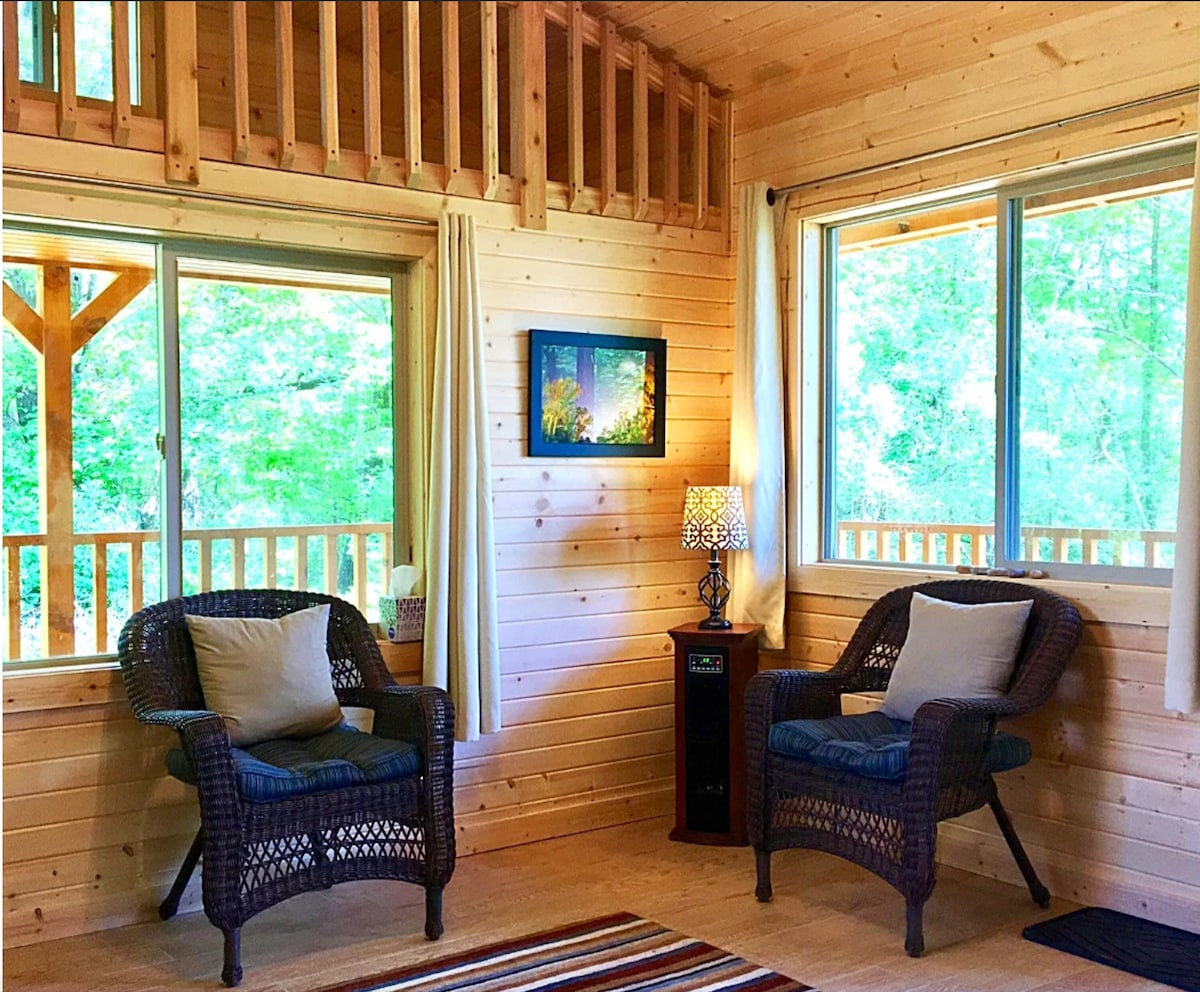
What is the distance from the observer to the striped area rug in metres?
3.04

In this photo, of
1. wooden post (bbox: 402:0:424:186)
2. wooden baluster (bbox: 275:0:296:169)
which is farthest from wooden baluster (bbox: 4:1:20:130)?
wooden post (bbox: 402:0:424:186)

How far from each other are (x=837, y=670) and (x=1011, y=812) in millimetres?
694

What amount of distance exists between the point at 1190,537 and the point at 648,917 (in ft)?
5.98

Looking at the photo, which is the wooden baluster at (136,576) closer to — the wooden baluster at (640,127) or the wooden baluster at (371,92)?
the wooden baluster at (371,92)

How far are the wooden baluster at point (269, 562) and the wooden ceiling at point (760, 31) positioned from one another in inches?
88.2

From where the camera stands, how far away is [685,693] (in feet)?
14.3

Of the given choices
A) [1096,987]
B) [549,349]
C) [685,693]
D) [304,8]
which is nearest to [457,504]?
[549,349]

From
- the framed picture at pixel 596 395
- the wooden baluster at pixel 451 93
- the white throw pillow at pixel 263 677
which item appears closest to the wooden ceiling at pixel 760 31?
the wooden baluster at pixel 451 93

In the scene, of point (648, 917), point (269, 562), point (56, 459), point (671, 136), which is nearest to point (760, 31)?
point (671, 136)

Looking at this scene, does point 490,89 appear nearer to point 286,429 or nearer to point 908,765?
point 286,429

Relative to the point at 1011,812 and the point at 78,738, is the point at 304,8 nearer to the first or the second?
the point at 78,738

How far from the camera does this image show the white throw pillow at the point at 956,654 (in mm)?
3545

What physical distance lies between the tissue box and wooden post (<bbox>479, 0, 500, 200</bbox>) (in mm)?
1443

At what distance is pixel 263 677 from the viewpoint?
350cm
